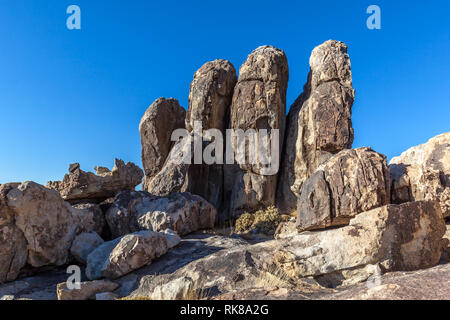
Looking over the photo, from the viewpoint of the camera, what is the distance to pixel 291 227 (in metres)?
10.1

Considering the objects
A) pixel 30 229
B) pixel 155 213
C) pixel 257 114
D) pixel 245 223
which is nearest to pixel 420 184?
pixel 155 213

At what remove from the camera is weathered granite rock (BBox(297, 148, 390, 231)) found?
6906 millimetres

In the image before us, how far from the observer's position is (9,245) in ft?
22.1

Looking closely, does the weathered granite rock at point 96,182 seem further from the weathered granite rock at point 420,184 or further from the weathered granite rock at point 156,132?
the weathered granite rock at point 420,184

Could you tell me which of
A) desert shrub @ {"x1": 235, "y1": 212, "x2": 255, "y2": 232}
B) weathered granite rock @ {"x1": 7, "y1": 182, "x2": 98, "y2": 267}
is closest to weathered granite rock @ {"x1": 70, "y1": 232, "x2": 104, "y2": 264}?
weathered granite rock @ {"x1": 7, "y1": 182, "x2": 98, "y2": 267}

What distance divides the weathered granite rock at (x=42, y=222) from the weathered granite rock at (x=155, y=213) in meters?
2.16

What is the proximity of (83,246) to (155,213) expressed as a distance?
2.78 metres

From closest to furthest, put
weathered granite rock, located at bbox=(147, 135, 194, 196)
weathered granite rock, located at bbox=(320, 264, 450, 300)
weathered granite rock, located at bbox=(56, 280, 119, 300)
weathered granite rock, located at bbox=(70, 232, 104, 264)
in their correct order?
weathered granite rock, located at bbox=(320, 264, 450, 300), weathered granite rock, located at bbox=(56, 280, 119, 300), weathered granite rock, located at bbox=(70, 232, 104, 264), weathered granite rock, located at bbox=(147, 135, 194, 196)

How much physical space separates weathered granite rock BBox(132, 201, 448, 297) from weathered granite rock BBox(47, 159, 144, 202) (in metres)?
5.98

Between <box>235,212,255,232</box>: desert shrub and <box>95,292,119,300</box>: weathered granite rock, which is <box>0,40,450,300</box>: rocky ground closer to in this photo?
<box>95,292,119,300</box>: weathered granite rock

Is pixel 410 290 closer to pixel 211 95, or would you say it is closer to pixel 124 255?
pixel 124 255
